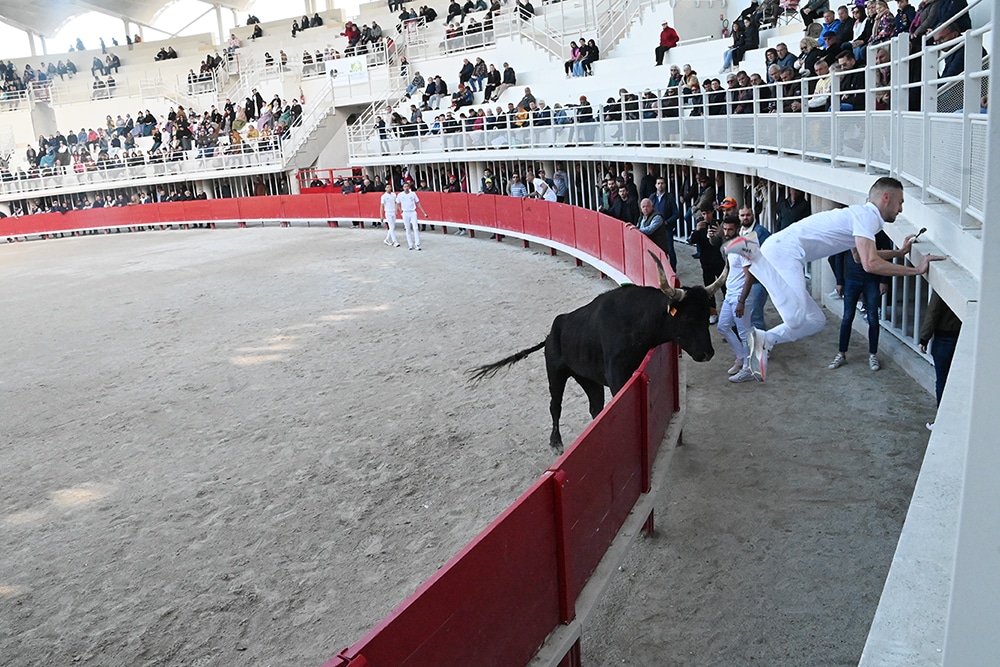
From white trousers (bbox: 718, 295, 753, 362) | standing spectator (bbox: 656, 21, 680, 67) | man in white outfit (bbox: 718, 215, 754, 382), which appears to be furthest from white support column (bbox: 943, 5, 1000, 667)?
standing spectator (bbox: 656, 21, 680, 67)

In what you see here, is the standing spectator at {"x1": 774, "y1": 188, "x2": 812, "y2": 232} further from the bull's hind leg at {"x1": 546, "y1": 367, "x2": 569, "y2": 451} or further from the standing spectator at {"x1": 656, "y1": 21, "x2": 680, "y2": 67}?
the standing spectator at {"x1": 656, "y1": 21, "x2": 680, "y2": 67}

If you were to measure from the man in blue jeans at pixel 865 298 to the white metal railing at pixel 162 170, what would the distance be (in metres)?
30.4

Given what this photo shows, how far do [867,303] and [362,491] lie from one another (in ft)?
16.5

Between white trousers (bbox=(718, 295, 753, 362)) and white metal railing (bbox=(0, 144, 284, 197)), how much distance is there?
29.8 metres

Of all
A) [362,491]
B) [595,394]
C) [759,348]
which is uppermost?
[759,348]

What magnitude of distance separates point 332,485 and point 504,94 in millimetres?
25070

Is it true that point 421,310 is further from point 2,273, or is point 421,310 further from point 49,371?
point 2,273

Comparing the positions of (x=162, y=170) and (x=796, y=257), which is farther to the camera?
(x=162, y=170)

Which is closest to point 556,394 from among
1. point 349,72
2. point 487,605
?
point 487,605

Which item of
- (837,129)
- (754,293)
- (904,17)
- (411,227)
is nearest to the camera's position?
(754,293)

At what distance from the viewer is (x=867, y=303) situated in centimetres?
832

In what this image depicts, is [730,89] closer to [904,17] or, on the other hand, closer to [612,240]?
[612,240]

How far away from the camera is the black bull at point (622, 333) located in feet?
21.3

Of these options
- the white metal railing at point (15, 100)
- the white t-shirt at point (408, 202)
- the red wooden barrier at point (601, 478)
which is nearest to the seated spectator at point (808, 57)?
the red wooden barrier at point (601, 478)
